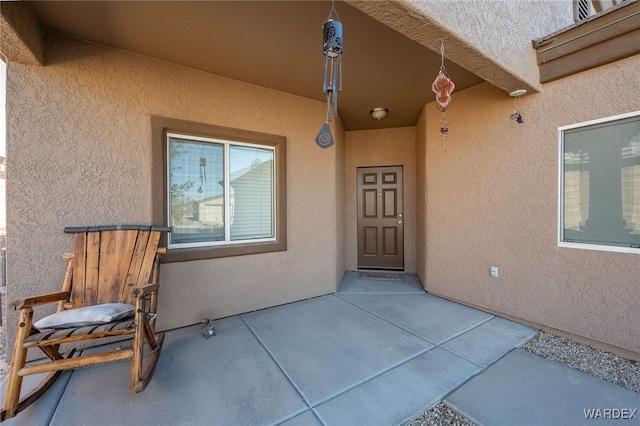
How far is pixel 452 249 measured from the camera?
3449mm

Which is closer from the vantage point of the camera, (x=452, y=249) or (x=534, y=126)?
(x=534, y=126)

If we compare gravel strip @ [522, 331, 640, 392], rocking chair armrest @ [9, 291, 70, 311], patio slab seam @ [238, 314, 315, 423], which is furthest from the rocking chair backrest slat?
gravel strip @ [522, 331, 640, 392]

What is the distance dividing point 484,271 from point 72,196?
4.36 meters

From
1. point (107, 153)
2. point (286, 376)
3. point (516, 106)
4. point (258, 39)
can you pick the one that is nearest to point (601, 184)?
point (516, 106)

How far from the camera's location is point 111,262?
219cm

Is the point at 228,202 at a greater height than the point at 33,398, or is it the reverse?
the point at 228,202

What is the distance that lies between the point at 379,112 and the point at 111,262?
378 cm

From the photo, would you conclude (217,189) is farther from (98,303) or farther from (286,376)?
(286,376)

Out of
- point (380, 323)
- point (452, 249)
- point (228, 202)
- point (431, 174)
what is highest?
point (431, 174)

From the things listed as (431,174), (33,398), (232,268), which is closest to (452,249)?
(431,174)

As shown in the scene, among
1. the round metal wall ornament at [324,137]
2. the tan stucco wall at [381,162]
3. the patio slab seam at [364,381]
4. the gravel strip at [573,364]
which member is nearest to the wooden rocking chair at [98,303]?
the patio slab seam at [364,381]

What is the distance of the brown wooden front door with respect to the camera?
190 inches

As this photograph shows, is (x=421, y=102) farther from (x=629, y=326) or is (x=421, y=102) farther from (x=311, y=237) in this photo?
(x=629, y=326)

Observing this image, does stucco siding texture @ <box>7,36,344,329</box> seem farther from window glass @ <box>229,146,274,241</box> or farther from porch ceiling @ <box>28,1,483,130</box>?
window glass @ <box>229,146,274,241</box>
